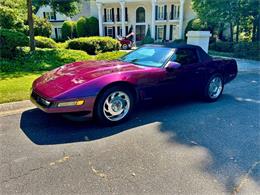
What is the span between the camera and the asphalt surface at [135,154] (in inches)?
101

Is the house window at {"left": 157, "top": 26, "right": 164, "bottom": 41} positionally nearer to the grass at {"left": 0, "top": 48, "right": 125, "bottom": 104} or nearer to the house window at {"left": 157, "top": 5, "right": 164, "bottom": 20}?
the house window at {"left": 157, "top": 5, "right": 164, "bottom": 20}

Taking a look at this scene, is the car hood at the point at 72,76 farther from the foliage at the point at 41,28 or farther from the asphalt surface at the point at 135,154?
the foliage at the point at 41,28

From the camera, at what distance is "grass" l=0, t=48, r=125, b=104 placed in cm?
556

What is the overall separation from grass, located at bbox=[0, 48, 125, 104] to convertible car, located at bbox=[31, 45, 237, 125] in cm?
159

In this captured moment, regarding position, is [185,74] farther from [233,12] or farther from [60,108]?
[233,12]

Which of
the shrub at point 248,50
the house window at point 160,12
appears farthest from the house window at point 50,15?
the shrub at point 248,50

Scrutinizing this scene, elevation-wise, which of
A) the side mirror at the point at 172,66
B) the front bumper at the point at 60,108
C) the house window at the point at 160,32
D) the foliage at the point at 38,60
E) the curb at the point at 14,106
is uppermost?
the house window at the point at 160,32

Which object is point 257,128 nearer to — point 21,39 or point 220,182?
point 220,182

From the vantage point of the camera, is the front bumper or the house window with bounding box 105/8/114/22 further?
the house window with bounding box 105/8/114/22

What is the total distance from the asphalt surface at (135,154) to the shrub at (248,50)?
11.8 metres

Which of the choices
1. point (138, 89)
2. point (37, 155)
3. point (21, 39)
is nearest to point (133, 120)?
point (138, 89)

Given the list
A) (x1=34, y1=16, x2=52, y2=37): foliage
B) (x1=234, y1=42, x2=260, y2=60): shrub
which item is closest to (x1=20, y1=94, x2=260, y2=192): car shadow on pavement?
(x1=234, y1=42, x2=260, y2=60): shrub

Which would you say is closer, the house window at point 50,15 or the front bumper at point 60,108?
the front bumper at point 60,108

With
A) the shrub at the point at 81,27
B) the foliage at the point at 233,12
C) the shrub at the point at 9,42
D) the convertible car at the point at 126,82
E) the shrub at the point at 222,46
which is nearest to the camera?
the convertible car at the point at 126,82
